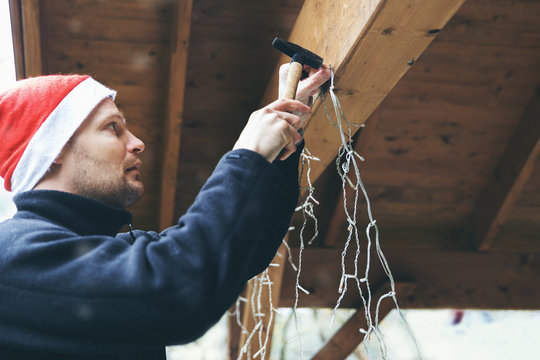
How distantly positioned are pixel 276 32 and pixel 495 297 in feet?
7.16

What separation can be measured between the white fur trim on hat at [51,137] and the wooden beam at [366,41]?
1.97 feet

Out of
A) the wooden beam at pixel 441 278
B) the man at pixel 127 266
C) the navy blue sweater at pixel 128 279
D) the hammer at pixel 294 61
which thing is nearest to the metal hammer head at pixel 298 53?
the hammer at pixel 294 61

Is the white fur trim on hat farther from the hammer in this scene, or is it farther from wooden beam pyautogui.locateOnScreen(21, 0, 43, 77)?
wooden beam pyautogui.locateOnScreen(21, 0, 43, 77)

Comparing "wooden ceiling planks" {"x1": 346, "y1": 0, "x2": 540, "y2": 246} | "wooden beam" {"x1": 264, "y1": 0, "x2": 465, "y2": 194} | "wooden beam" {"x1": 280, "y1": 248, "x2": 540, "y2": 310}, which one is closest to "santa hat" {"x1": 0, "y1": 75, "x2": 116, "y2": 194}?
"wooden beam" {"x1": 264, "y1": 0, "x2": 465, "y2": 194}

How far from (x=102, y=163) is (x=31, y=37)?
4.29ft

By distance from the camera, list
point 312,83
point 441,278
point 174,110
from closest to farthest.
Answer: point 312,83 → point 174,110 → point 441,278

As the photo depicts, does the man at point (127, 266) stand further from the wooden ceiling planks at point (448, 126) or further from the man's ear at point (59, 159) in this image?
the wooden ceiling planks at point (448, 126)

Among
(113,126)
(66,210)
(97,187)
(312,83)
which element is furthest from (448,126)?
(66,210)

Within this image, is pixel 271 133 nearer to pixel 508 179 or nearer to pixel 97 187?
pixel 97 187

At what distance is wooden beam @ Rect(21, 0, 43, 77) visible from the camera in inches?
85.8

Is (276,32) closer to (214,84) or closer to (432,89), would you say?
(214,84)

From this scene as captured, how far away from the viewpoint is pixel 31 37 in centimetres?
229

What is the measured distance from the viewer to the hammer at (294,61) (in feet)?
4.36

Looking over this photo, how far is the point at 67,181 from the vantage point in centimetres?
123
